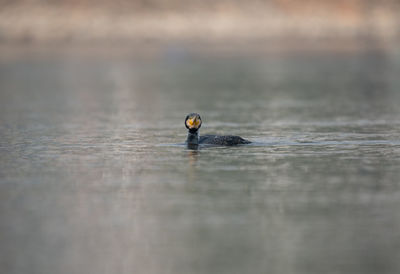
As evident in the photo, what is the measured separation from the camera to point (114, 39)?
257 feet

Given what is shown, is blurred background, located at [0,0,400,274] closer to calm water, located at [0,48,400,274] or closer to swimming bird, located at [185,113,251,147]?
calm water, located at [0,48,400,274]

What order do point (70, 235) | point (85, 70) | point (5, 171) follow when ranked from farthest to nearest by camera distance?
point (85, 70), point (5, 171), point (70, 235)

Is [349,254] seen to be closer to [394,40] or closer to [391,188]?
[391,188]

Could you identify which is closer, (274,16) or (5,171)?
(5,171)

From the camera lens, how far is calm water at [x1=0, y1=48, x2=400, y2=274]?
495 inches

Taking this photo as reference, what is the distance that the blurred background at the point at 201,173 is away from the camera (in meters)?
12.7

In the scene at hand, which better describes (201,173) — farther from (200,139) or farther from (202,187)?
(200,139)

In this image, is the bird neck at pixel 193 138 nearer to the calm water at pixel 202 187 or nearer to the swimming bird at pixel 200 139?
the swimming bird at pixel 200 139

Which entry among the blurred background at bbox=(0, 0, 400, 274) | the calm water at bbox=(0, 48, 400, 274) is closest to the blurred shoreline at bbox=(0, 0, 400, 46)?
the blurred background at bbox=(0, 0, 400, 274)

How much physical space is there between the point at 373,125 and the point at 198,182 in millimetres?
9303

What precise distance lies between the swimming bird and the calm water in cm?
35

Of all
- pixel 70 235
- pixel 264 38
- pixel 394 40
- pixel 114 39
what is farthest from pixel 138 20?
pixel 70 235

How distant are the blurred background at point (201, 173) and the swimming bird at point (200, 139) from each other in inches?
14.3

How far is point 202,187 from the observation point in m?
16.7
